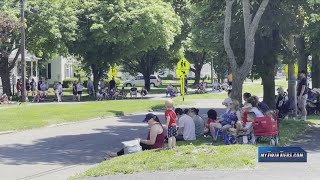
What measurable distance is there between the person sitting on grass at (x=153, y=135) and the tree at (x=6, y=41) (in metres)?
25.1

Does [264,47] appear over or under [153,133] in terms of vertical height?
over

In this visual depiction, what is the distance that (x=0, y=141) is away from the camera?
18.6 m

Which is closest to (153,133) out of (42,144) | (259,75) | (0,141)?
(42,144)

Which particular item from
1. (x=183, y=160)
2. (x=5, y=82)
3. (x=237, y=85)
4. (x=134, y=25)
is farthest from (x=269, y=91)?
(x=5, y=82)

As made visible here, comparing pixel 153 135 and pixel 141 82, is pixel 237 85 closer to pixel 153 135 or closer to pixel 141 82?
pixel 153 135

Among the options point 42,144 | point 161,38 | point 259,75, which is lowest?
point 42,144

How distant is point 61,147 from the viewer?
17078mm

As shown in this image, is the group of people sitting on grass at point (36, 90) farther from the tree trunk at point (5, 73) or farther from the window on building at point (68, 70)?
the window on building at point (68, 70)

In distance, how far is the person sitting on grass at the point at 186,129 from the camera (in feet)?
54.0

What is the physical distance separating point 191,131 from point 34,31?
2806 centimetres

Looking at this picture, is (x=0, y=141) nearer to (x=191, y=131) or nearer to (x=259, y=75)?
(x=191, y=131)

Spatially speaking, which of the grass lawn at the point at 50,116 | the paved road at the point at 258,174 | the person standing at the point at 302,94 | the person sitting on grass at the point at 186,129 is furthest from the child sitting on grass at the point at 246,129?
the grass lawn at the point at 50,116

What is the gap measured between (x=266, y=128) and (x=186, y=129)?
98.1 inches

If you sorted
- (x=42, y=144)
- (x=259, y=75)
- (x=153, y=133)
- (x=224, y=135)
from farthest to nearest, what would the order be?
(x=259, y=75) → (x=42, y=144) → (x=224, y=135) → (x=153, y=133)
